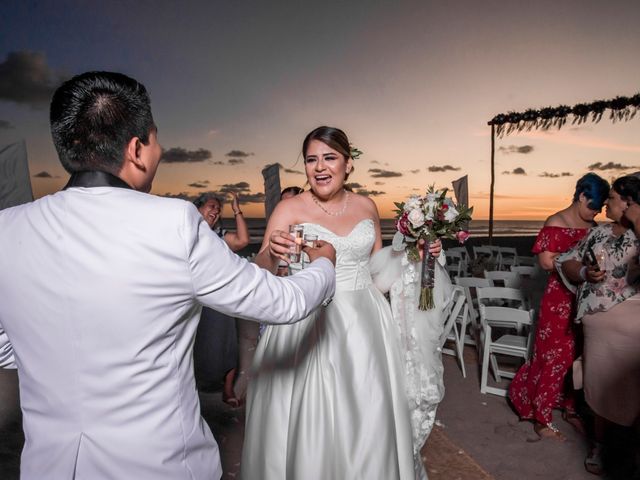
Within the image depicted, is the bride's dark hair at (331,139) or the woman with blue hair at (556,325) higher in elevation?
the bride's dark hair at (331,139)

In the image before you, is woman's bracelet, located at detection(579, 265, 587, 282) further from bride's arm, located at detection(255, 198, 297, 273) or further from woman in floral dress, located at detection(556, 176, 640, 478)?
bride's arm, located at detection(255, 198, 297, 273)

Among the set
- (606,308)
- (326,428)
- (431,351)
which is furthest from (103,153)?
(606,308)

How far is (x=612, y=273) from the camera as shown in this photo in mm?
3303

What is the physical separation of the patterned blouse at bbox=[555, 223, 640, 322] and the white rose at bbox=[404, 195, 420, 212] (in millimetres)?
1454

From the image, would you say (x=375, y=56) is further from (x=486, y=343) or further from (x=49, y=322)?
(x=49, y=322)

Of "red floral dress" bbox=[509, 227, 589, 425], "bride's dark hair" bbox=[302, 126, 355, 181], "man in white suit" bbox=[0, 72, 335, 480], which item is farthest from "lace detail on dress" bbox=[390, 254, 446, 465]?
"man in white suit" bbox=[0, 72, 335, 480]

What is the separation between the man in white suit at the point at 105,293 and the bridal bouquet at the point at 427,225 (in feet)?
6.32

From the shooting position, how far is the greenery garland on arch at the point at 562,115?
30.6 feet

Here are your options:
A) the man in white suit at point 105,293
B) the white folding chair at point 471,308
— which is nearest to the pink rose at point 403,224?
the man in white suit at point 105,293

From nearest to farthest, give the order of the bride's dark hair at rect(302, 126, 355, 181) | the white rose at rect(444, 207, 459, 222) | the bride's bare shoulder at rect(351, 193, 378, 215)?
1. the bride's dark hair at rect(302, 126, 355, 181)
2. the white rose at rect(444, 207, 459, 222)
3. the bride's bare shoulder at rect(351, 193, 378, 215)

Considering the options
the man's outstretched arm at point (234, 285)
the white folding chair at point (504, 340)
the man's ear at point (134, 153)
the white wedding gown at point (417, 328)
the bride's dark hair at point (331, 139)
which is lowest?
the white folding chair at point (504, 340)

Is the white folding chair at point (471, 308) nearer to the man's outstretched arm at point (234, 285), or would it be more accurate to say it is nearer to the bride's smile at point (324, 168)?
the bride's smile at point (324, 168)

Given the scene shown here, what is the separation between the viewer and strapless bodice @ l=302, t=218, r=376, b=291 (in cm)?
284

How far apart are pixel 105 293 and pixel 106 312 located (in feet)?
0.16
